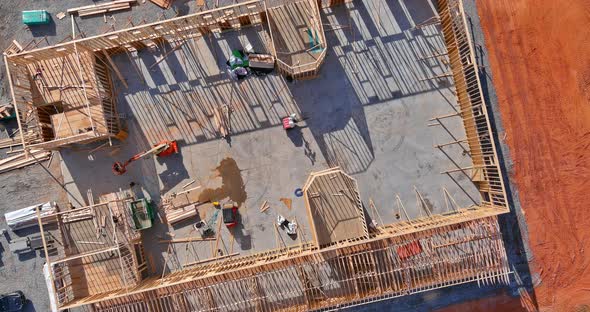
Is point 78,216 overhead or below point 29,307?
overhead

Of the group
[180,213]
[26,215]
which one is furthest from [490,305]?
[26,215]

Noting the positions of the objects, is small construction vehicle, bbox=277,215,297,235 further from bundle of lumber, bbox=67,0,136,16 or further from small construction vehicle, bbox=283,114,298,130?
bundle of lumber, bbox=67,0,136,16

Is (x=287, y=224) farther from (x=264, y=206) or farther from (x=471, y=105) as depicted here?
(x=471, y=105)

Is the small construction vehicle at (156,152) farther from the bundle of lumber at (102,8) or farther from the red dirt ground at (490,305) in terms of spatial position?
the red dirt ground at (490,305)

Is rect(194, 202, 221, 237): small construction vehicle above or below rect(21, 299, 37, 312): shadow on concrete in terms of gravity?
above

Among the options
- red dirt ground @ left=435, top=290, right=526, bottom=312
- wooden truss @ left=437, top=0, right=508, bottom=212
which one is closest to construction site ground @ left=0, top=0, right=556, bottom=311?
wooden truss @ left=437, top=0, right=508, bottom=212

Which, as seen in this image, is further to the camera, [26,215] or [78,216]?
[26,215]

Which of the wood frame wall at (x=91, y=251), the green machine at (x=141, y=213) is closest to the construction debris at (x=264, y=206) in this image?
the green machine at (x=141, y=213)

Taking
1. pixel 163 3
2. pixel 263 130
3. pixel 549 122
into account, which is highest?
pixel 163 3
